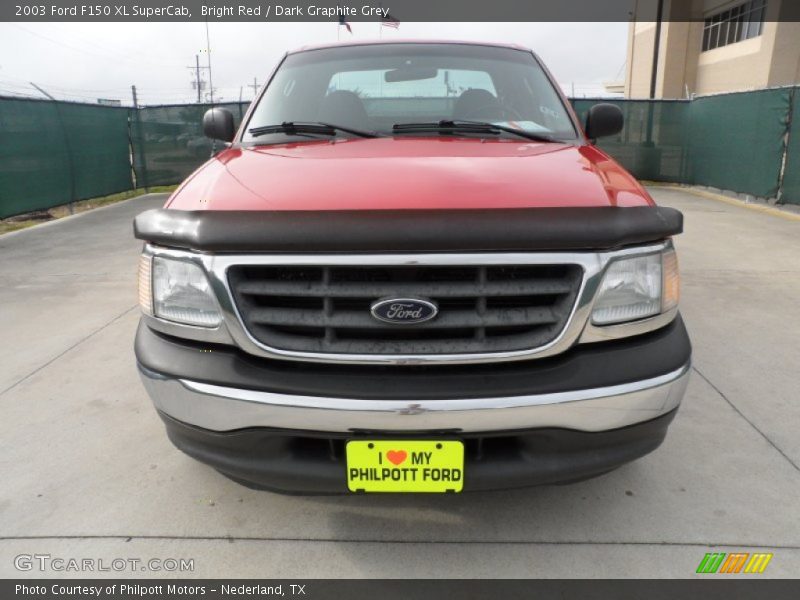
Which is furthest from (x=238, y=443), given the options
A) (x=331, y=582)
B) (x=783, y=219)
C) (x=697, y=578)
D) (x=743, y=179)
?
(x=743, y=179)

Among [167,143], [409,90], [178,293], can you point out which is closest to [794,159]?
[409,90]

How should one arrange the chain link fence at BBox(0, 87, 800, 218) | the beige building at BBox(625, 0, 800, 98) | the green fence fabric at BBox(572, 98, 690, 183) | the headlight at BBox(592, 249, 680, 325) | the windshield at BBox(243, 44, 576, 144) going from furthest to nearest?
the beige building at BBox(625, 0, 800, 98), the green fence fabric at BBox(572, 98, 690, 183), the chain link fence at BBox(0, 87, 800, 218), the windshield at BBox(243, 44, 576, 144), the headlight at BBox(592, 249, 680, 325)

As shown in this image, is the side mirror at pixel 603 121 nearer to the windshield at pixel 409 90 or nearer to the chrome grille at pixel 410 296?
the windshield at pixel 409 90

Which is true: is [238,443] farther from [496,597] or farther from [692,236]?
[692,236]

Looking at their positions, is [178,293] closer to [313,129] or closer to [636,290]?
[313,129]

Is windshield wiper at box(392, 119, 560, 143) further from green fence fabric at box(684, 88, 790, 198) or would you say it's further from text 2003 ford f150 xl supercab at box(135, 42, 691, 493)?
green fence fabric at box(684, 88, 790, 198)

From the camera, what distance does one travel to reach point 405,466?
6.15 ft

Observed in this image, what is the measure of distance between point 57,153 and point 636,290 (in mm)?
10716

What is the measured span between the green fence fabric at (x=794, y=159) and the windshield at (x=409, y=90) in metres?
8.45

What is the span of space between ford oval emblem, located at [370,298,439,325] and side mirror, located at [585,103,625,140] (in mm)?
2035

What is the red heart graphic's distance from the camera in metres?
1.85

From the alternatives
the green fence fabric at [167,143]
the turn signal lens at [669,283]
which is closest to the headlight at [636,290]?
the turn signal lens at [669,283]

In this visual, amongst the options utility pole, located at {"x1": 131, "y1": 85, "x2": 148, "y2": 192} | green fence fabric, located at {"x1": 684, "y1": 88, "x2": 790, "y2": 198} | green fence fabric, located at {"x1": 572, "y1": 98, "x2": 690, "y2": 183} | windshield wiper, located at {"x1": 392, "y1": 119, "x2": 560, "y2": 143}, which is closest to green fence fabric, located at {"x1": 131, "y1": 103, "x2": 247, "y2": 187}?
utility pole, located at {"x1": 131, "y1": 85, "x2": 148, "y2": 192}

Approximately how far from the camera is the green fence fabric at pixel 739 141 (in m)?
10.5
